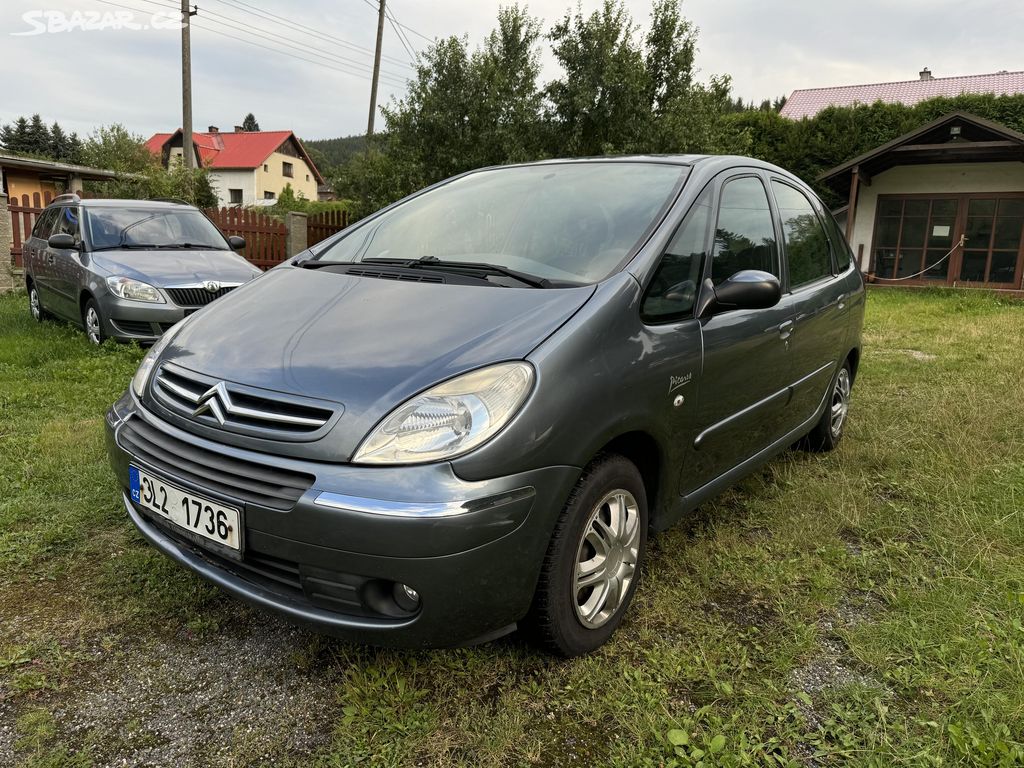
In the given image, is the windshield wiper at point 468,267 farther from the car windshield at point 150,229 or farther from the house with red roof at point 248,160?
the house with red roof at point 248,160

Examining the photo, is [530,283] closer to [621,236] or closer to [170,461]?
[621,236]

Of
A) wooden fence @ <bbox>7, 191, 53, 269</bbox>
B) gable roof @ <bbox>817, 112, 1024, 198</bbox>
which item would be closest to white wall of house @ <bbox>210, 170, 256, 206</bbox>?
wooden fence @ <bbox>7, 191, 53, 269</bbox>

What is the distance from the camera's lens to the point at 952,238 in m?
15.9

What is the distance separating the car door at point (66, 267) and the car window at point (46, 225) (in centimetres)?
36

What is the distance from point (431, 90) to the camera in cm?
1286

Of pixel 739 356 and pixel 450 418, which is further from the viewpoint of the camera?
pixel 739 356

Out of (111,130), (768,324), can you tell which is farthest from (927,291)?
(111,130)

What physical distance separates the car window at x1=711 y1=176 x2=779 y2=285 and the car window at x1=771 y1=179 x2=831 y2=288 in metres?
0.19

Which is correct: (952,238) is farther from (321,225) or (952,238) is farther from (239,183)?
(239,183)

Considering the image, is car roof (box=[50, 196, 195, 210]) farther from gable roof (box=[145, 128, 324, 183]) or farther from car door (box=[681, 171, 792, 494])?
gable roof (box=[145, 128, 324, 183])

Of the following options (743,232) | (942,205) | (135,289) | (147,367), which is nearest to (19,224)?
(135,289)

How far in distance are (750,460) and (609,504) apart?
1.10m

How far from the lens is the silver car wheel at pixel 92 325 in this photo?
20.7 feet

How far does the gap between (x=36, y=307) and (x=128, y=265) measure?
9.45 ft
